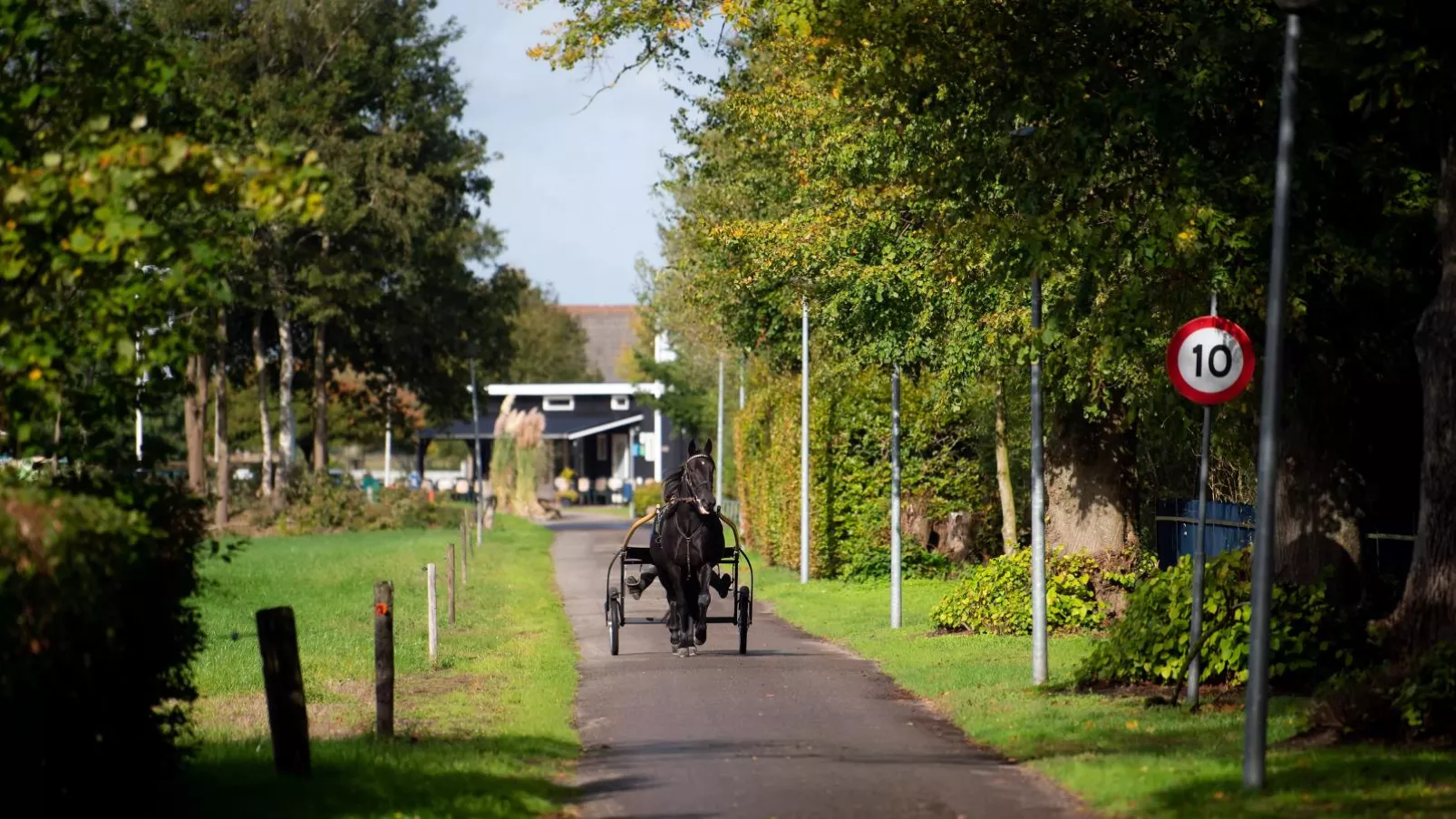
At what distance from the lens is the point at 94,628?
27.9 feet

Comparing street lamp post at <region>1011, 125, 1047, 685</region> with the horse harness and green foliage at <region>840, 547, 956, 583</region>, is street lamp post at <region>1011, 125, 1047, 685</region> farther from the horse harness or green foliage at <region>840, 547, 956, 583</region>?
green foliage at <region>840, 547, 956, 583</region>

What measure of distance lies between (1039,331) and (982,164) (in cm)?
161

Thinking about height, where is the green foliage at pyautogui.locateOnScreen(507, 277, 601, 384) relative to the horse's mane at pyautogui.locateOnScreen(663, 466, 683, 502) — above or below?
above

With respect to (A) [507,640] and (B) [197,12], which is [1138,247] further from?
(B) [197,12]

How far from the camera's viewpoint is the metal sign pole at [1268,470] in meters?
11.3

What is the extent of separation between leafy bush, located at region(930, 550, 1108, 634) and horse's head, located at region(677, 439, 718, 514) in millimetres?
4332

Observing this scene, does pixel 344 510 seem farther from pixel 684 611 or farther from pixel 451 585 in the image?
pixel 684 611

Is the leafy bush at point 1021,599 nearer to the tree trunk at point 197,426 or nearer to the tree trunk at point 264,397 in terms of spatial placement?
the tree trunk at point 197,426

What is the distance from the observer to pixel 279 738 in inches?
458

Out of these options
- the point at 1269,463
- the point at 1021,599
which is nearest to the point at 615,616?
the point at 1021,599

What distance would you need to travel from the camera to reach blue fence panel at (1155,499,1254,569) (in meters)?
20.1

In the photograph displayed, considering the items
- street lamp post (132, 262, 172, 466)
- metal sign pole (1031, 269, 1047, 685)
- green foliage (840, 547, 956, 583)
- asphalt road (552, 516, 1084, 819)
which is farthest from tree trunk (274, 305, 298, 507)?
street lamp post (132, 262, 172, 466)

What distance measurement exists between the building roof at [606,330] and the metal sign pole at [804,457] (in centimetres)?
13280

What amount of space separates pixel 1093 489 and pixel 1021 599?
6.64ft
